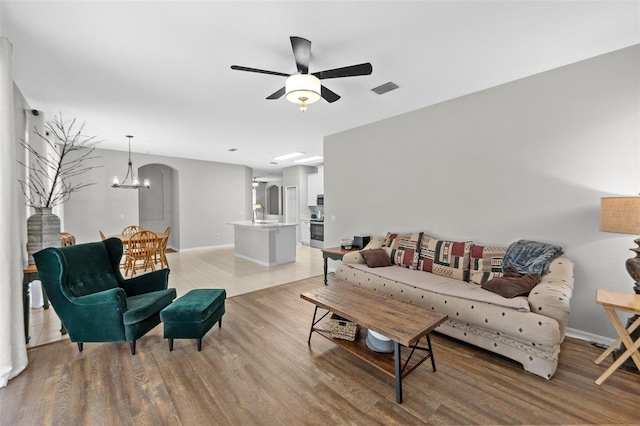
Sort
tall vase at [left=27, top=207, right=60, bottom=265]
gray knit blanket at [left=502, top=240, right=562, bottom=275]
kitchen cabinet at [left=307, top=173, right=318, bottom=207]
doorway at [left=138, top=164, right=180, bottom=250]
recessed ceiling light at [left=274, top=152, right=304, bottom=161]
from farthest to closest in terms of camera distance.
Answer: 1. kitchen cabinet at [left=307, top=173, right=318, bottom=207]
2. doorway at [left=138, top=164, right=180, bottom=250]
3. recessed ceiling light at [left=274, top=152, right=304, bottom=161]
4. tall vase at [left=27, top=207, right=60, bottom=265]
5. gray knit blanket at [left=502, top=240, right=562, bottom=275]

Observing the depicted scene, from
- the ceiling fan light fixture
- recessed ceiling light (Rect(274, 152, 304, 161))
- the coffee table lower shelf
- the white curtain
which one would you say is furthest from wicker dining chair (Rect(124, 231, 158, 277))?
the ceiling fan light fixture

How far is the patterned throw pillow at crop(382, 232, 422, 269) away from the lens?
3681 mm

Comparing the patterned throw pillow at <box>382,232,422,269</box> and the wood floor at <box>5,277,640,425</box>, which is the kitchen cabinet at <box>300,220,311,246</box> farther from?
the wood floor at <box>5,277,640,425</box>

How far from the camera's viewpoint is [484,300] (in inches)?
95.0

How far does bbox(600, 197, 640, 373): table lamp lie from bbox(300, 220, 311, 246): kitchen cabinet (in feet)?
23.2

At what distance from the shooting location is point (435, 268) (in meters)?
3.41

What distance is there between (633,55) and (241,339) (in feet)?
15.3

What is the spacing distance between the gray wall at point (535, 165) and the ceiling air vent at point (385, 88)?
3.14 feet

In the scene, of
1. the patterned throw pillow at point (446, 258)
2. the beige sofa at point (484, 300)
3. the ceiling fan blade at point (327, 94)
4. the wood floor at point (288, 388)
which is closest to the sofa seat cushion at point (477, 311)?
the beige sofa at point (484, 300)

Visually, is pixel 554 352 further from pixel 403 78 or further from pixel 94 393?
pixel 94 393

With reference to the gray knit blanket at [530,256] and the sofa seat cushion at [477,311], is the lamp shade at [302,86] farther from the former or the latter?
the gray knit blanket at [530,256]

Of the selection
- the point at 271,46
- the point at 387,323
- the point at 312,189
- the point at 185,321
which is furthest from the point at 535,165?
the point at 312,189

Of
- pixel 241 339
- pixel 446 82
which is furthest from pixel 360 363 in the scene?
pixel 446 82

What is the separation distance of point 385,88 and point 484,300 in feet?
8.50
